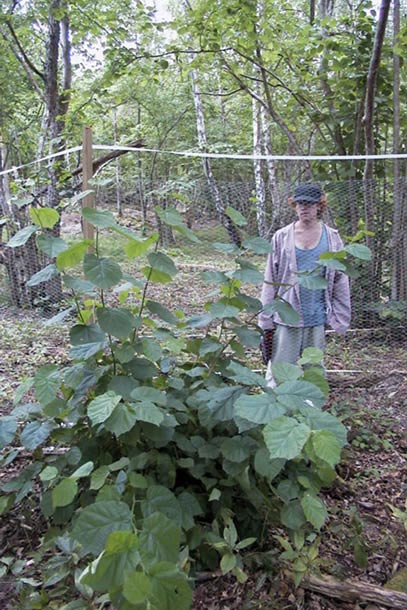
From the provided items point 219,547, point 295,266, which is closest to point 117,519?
point 219,547

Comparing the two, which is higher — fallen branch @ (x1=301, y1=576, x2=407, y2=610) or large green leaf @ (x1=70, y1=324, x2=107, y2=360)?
large green leaf @ (x1=70, y1=324, x2=107, y2=360)

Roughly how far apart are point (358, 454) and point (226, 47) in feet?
15.3

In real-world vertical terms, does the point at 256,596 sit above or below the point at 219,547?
below

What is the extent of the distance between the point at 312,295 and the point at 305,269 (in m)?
0.16

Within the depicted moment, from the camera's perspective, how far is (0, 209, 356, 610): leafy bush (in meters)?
1.39

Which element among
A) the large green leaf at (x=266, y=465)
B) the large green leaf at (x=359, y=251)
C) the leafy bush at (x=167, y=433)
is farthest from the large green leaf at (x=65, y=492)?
the large green leaf at (x=359, y=251)

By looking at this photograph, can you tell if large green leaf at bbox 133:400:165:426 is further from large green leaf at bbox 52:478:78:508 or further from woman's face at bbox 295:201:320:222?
woman's face at bbox 295:201:320:222

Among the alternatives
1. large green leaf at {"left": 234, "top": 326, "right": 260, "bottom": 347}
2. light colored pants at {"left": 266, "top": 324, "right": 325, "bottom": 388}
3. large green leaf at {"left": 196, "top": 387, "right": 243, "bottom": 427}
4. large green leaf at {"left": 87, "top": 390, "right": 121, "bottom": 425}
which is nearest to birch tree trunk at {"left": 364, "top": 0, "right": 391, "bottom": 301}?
light colored pants at {"left": 266, "top": 324, "right": 325, "bottom": 388}

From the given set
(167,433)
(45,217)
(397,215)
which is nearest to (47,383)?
(167,433)

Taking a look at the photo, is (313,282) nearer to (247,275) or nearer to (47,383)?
(247,275)

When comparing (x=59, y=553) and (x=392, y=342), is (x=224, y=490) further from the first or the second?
(x=392, y=342)

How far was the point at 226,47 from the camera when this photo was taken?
18.3 feet

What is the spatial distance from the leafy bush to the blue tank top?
83 cm

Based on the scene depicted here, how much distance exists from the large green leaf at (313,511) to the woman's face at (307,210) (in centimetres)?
154
